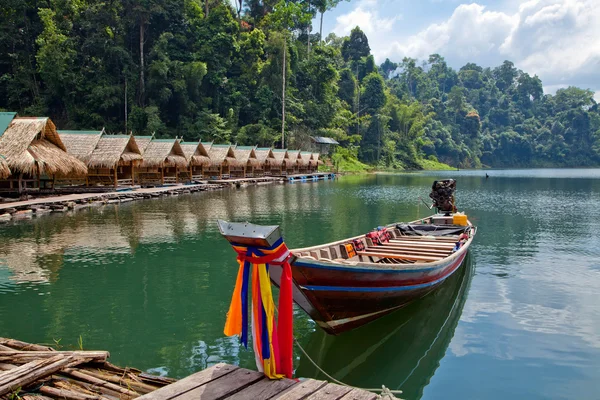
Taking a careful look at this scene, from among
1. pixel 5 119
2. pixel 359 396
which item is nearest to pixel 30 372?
pixel 359 396

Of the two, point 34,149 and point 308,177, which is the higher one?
point 34,149

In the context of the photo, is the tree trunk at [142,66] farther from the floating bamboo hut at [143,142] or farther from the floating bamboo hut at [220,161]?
the floating bamboo hut at [143,142]

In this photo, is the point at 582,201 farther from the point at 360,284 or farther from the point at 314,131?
the point at 314,131

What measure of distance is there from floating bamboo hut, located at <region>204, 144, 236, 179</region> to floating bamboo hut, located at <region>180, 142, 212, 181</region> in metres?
0.80

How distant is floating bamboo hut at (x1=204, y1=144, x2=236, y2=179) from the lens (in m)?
36.7

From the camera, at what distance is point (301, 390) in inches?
146

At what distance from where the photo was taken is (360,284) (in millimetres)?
6094

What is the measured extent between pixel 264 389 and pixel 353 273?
2451mm

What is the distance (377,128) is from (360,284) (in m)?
69.2

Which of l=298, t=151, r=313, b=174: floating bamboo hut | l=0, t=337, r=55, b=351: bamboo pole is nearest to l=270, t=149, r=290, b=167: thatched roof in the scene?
l=298, t=151, r=313, b=174: floating bamboo hut

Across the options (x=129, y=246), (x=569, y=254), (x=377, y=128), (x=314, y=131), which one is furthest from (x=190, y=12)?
(x=569, y=254)

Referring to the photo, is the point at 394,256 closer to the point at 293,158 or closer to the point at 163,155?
the point at 163,155

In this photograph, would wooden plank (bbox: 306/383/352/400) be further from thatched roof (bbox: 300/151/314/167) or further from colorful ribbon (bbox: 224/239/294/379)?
thatched roof (bbox: 300/151/314/167)

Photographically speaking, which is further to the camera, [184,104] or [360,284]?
[184,104]
